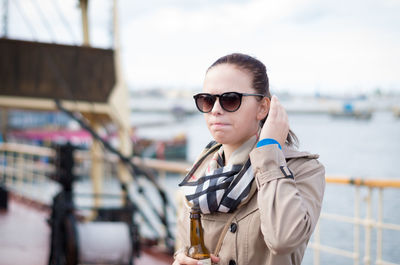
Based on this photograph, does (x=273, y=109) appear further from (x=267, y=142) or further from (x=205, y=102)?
(x=205, y=102)

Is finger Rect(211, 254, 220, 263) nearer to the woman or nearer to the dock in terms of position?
the woman

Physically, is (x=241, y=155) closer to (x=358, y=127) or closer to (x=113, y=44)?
(x=113, y=44)

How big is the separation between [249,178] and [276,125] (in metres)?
0.16

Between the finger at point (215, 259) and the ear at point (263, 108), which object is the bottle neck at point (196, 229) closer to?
the finger at point (215, 259)

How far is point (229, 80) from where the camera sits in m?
1.14

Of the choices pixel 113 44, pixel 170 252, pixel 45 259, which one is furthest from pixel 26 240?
pixel 113 44

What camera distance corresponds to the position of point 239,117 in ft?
3.75

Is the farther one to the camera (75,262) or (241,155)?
(75,262)

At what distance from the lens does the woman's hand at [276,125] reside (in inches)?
42.6

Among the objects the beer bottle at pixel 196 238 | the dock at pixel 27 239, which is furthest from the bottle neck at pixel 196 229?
the dock at pixel 27 239

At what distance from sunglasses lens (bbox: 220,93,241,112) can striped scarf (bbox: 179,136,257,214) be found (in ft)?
0.41

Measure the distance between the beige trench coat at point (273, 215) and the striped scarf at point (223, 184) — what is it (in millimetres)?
32

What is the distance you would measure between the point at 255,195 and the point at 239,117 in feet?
0.71

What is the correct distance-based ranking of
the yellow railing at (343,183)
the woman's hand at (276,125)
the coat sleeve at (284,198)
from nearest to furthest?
the coat sleeve at (284,198)
the woman's hand at (276,125)
the yellow railing at (343,183)
